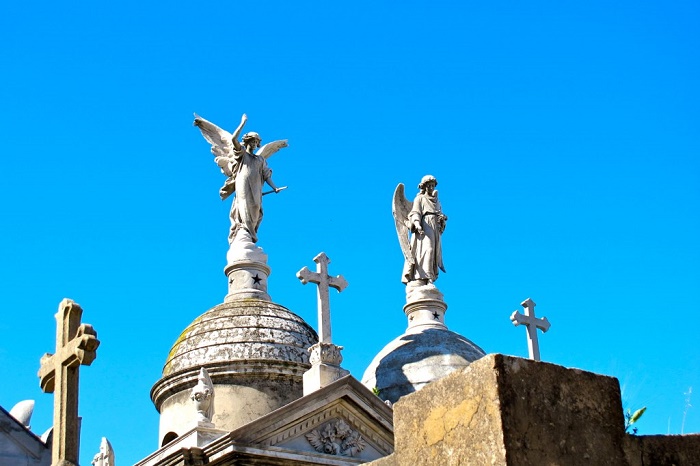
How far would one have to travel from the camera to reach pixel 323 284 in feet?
45.4

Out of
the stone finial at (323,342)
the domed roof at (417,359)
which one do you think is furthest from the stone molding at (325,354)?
the domed roof at (417,359)

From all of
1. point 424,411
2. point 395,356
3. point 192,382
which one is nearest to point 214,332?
point 192,382

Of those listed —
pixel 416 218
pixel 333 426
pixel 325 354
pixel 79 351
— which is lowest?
pixel 79 351

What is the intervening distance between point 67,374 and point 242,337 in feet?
24.3

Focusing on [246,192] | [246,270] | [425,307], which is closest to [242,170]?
[246,192]

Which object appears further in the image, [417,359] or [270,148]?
[270,148]

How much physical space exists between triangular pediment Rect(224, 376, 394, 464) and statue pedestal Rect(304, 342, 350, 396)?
1.43 ft

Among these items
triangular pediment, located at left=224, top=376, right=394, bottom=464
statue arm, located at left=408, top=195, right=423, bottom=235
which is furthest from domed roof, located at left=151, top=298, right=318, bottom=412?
statue arm, located at left=408, top=195, right=423, bottom=235

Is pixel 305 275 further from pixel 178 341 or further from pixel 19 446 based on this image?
pixel 19 446

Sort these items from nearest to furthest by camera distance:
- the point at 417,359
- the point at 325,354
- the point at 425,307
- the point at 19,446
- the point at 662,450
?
the point at 662,450 → the point at 19,446 → the point at 325,354 → the point at 417,359 → the point at 425,307

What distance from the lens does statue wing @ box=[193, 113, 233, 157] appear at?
16984 mm

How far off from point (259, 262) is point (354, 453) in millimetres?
4391

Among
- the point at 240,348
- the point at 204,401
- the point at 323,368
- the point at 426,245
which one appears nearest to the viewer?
the point at 204,401

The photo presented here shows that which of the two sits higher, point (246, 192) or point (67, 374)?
point (246, 192)
